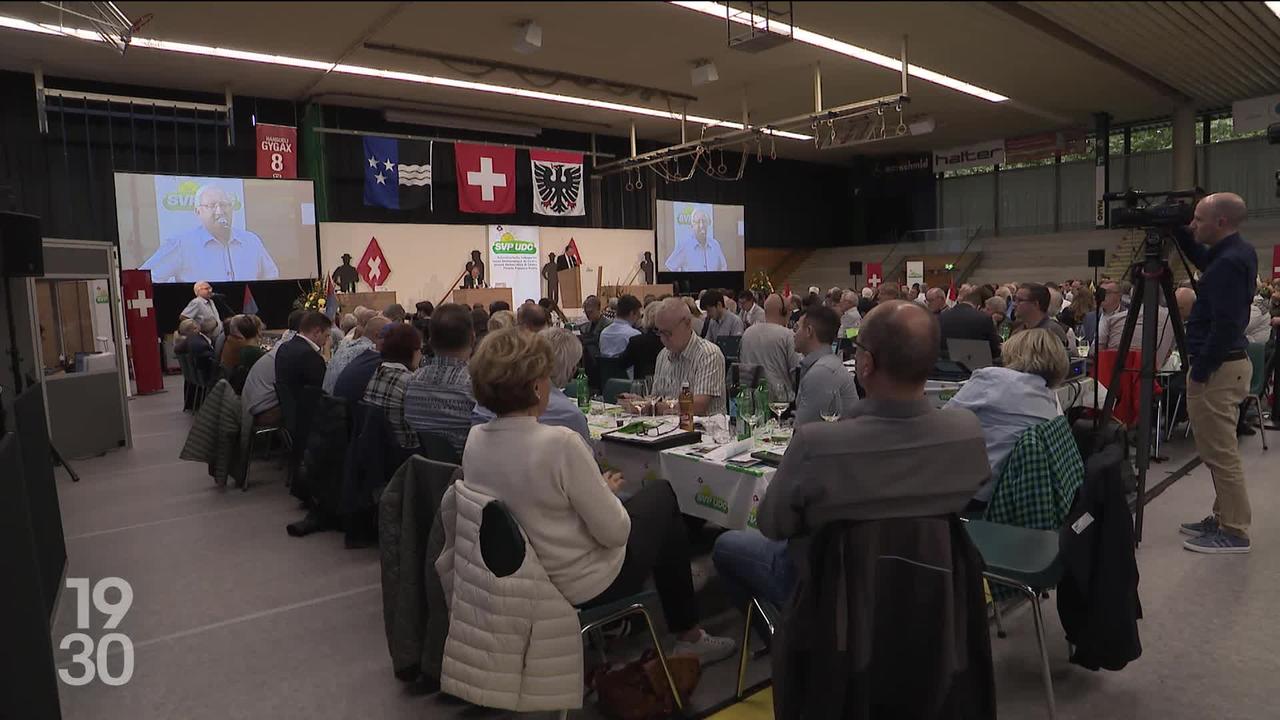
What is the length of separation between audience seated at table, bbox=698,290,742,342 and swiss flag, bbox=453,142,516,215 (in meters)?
7.24

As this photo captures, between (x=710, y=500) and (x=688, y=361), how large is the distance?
1.65 meters

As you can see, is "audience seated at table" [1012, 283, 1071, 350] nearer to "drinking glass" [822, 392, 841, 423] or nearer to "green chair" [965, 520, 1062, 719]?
"drinking glass" [822, 392, 841, 423]

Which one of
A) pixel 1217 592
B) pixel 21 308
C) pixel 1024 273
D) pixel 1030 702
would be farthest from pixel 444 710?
pixel 1024 273

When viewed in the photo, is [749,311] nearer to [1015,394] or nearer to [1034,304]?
[1034,304]

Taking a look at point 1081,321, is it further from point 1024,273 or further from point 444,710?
point 1024,273

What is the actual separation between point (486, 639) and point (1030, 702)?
1840mm

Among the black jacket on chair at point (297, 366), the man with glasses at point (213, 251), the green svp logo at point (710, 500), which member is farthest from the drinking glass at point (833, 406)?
the man with glasses at point (213, 251)

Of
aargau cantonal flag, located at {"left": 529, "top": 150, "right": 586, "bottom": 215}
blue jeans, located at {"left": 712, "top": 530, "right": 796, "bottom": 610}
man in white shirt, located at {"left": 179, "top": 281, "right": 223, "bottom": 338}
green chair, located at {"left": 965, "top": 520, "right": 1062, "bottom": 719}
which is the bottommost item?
green chair, located at {"left": 965, "top": 520, "right": 1062, "bottom": 719}

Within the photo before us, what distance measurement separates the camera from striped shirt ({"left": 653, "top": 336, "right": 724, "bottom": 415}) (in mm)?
4449

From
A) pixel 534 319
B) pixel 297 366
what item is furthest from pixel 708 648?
pixel 297 366

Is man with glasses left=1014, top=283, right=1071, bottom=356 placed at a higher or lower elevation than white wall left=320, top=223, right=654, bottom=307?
lower

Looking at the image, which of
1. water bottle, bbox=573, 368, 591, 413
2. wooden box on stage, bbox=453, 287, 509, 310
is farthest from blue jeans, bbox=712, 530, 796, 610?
wooden box on stage, bbox=453, 287, 509, 310

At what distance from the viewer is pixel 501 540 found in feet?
6.58

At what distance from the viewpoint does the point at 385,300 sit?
12.0m
